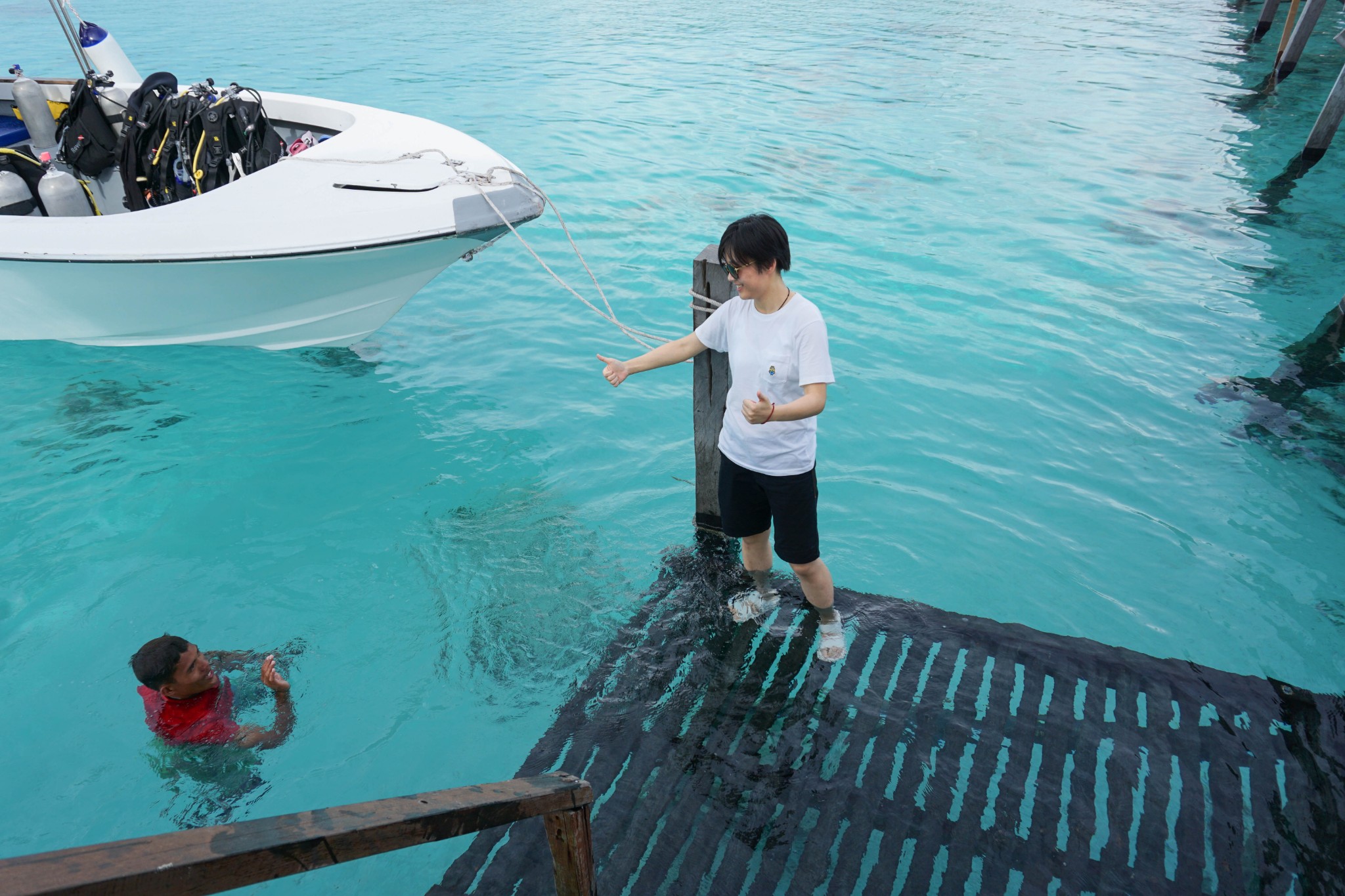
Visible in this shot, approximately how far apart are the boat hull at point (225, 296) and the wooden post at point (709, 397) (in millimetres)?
2214

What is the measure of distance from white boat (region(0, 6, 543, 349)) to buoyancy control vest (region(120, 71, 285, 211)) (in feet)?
1.61

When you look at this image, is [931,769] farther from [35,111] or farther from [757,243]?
[35,111]

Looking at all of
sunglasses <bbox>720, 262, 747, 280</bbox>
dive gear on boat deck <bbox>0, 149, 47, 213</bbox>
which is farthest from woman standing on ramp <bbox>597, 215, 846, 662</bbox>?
dive gear on boat deck <bbox>0, 149, 47, 213</bbox>

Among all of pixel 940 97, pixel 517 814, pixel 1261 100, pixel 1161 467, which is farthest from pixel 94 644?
pixel 1261 100

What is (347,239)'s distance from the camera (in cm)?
510

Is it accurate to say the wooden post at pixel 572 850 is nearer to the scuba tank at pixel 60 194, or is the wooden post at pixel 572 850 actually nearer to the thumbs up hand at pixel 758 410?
the thumbs up hand at pixel 758 410

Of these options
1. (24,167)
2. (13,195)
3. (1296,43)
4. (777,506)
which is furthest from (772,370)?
(1296,43)

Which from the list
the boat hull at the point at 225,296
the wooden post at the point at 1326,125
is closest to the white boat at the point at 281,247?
the boat hull at the point at 225,296

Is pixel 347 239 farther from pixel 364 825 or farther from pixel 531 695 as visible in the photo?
pixel 364 825

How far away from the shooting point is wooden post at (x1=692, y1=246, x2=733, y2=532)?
361 cm

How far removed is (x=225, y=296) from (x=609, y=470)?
2.90 metres

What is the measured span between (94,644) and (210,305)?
8.43 feet

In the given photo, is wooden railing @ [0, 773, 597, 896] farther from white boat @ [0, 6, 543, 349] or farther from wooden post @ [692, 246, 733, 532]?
white boat @ [0, 6, 543, 349]

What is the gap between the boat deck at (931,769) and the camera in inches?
109
